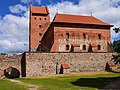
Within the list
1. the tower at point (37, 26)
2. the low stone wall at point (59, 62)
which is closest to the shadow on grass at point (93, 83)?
the low stone wall at point (59, 62)

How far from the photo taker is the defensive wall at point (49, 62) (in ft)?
120

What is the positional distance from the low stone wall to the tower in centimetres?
2010

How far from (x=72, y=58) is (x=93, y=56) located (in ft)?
13.3

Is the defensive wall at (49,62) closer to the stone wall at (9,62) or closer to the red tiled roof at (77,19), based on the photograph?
the stone wall at (9,62)

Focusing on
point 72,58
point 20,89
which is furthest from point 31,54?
point 20,89

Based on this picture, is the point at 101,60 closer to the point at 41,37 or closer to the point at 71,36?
the point at 71,36

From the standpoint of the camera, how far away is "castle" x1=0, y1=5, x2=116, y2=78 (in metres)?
37.1

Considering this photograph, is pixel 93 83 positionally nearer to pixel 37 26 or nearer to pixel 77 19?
pixel 77 19

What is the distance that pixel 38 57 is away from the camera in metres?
37.3

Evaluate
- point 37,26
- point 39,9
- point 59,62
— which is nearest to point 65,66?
point 59,62

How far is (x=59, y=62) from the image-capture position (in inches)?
1503

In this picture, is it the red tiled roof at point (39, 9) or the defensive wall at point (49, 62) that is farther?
the red tiled roof at point (39, 9)

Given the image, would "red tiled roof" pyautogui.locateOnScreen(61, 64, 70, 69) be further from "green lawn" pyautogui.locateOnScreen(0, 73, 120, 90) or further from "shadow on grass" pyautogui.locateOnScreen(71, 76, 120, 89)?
"shadow on grass" pyautogui.locateOnScreen(71, 76, 120, 89)

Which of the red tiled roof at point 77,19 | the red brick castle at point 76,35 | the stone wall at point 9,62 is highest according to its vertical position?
the red tiled roof at point 77,19
